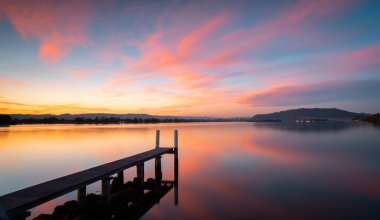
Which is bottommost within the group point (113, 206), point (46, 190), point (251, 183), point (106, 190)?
point (251, 183)

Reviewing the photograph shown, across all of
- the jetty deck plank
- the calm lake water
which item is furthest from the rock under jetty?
the jetty deck plank

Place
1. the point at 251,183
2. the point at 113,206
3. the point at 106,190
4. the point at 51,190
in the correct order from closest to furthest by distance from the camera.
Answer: the point at 51,190 < the point at 106,190 < the point at 113,206 < the point at 251,183

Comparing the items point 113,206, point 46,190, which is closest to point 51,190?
point 46,190

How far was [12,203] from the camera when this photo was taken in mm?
6664

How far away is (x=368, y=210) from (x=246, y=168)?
10.2 m

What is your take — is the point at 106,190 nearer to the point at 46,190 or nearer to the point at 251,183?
the point at 46,190

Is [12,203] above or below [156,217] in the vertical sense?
above

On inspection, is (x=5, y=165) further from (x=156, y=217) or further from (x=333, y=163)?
(x=333, y=163)

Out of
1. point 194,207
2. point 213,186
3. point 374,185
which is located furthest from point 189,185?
point 374,185

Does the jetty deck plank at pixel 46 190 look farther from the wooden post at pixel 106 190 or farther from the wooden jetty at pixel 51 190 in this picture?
the wooden post at pixel 106 190

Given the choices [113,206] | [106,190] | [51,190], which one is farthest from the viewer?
[113,206]

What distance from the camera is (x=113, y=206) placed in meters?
10.4

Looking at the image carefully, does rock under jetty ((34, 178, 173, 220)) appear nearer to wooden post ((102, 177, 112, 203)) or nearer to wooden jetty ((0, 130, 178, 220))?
wooden post ((102, 177, 112, 203))

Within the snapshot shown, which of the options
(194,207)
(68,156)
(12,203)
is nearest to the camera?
(12,203)
